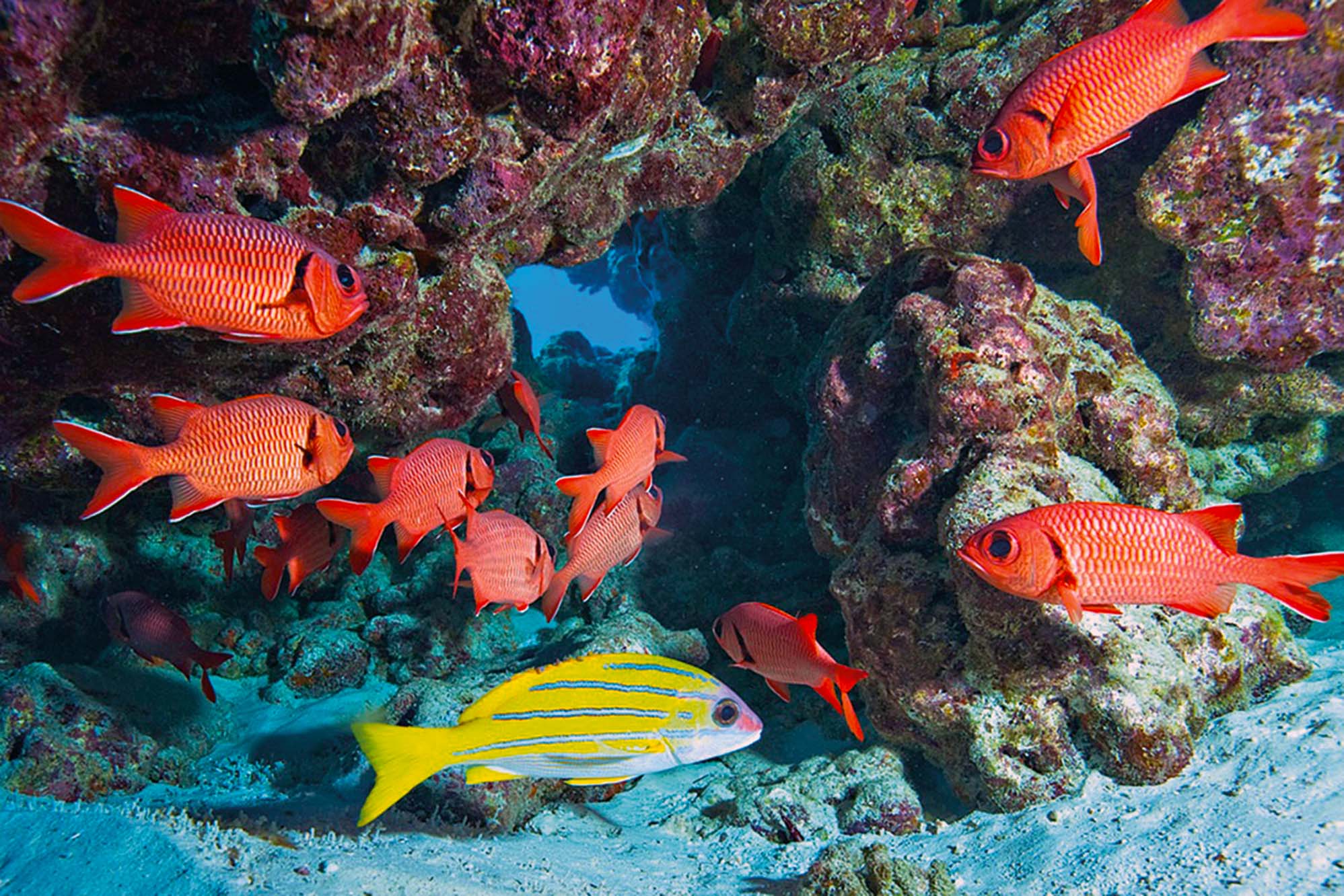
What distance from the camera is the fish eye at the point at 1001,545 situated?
106 inches

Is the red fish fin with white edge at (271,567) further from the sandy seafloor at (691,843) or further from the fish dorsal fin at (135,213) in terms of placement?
the fish dorsal fin at (135,213)

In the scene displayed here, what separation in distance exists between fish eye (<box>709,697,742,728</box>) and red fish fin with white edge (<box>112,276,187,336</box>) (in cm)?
247

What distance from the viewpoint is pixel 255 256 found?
248cm

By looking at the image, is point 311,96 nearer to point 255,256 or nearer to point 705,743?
point 255,256

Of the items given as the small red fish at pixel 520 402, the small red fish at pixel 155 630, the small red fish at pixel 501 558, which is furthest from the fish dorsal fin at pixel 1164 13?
the small red fish at pixel 155 630

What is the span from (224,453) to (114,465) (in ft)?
1.37

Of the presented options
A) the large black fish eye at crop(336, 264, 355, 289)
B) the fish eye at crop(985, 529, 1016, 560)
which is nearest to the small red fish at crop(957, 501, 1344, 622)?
the fish eye at crop(985, 529, 1016, 560)

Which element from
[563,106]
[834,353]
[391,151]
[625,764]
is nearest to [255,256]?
[391,151]

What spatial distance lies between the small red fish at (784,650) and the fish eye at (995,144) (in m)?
2.46

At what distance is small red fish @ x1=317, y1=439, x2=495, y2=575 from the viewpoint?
3.71m

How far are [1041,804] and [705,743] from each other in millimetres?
2682

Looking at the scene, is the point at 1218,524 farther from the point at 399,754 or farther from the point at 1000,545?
the point at 399,754

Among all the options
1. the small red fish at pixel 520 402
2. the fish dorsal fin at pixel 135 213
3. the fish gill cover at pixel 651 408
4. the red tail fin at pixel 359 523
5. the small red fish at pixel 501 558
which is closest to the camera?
the fish dorsal fin at pixel 135 213

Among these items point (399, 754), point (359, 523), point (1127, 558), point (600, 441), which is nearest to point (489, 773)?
point (399, 754)
